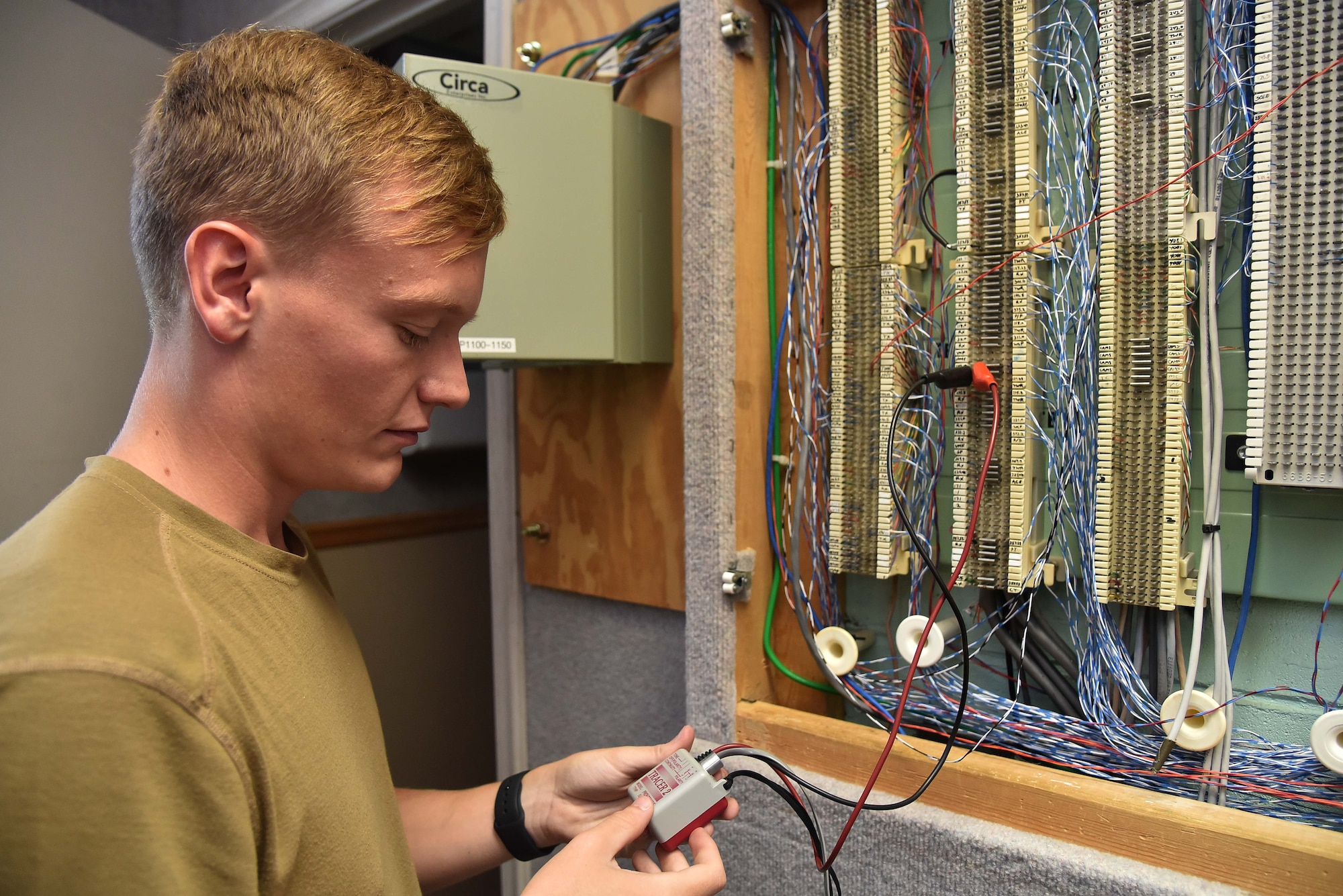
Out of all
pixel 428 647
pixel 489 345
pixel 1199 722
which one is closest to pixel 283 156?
pixel 489 345

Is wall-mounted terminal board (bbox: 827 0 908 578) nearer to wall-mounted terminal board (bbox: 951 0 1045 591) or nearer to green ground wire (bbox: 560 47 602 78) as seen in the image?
wall-mounted terminal board (bbox: 951 0 1045 591)

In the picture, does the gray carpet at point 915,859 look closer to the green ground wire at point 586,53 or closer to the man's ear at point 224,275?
the man's ear at point 224,275

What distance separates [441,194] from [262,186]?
0.43 ft

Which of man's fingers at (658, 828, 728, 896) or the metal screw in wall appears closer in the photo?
man's fingers at (658, 828, 728, 896)

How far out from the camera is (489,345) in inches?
43.2

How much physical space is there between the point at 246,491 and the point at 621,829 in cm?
44

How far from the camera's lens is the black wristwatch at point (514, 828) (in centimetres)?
91

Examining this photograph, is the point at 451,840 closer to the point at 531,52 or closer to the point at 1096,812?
the point at 1096,812

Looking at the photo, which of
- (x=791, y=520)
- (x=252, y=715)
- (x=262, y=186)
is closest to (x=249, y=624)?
(x=252, y=715)

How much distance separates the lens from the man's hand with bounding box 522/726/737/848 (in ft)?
2.89

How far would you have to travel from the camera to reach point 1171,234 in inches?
34.1

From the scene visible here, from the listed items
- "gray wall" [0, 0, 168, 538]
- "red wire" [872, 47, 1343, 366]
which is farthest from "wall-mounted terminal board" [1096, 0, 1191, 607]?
"gray wall" [0, 0, 168, 538]

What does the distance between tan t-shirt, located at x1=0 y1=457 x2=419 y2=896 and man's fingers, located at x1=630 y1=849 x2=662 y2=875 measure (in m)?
0.23

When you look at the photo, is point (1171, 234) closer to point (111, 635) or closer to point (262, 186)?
point (262, 186)
